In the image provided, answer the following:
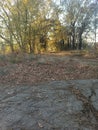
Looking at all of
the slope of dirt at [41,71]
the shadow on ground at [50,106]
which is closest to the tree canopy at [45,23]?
the slope of dirt at [41,71]

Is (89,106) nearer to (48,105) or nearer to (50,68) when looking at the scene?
(48,105)

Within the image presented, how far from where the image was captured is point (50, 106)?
6102mm

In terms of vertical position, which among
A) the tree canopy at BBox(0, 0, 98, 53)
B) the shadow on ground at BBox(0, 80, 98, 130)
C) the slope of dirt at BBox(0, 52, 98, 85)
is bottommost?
the shadow on ground at BBox(0, 80, 98, 130)

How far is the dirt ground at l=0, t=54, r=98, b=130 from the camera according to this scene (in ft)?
17.7

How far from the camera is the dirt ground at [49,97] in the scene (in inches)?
212

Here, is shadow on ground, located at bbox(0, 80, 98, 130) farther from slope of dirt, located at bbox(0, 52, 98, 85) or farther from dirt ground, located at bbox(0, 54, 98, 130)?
slope of dirt, located at bbox(0, 52, 98, 85)

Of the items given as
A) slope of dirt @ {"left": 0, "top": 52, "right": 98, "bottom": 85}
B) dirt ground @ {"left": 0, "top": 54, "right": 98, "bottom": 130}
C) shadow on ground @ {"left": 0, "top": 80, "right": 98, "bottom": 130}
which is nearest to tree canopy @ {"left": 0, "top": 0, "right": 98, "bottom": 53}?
A: slope of dirt @ {"left": 0, "top": 52, "right": 98, "bottom": 85}

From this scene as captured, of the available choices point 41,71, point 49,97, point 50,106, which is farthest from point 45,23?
point 50,106

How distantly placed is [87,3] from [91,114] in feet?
54.8

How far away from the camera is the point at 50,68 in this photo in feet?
33.9

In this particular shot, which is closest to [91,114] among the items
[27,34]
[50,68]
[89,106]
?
[89,106]

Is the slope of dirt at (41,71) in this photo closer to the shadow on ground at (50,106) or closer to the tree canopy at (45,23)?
the shadow on ground at (50,106)

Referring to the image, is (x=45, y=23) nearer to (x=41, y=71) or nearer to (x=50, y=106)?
(x=41, y=71)

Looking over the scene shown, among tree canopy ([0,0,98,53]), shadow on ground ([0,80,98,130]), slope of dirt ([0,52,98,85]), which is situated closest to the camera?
shadow on ground ([0,80,98,130])
